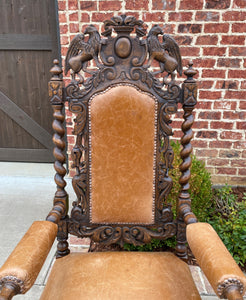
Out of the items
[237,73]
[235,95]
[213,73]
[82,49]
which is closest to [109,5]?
[213,73]

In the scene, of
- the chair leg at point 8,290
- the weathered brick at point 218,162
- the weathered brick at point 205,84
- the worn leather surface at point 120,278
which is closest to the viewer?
the chair leg at point 8,290

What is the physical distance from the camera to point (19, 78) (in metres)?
3.56

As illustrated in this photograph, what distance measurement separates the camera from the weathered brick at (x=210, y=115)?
2771mm

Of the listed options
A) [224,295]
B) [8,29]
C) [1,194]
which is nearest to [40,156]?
[1,194]

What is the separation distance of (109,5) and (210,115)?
148 cm

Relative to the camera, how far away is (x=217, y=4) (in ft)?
8.25

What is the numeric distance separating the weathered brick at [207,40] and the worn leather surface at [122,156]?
67.6 inches

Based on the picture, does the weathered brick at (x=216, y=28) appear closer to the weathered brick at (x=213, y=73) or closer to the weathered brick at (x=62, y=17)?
the weathered brick at (x=213, y=73)

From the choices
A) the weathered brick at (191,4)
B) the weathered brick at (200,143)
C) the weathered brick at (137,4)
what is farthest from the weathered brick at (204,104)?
the weathered brick at (137,4)

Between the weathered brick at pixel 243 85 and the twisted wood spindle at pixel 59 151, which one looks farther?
the weathered brick at pixel 243 85

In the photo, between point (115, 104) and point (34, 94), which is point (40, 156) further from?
point (115, 104)

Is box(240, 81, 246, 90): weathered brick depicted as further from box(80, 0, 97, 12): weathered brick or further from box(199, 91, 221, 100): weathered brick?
box(80, 0, 97, 12): weathered brick

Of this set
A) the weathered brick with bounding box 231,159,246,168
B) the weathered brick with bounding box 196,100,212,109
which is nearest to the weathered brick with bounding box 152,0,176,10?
the weathered brick with bounding box 196,100,212,109

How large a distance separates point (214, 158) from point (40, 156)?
234cm
